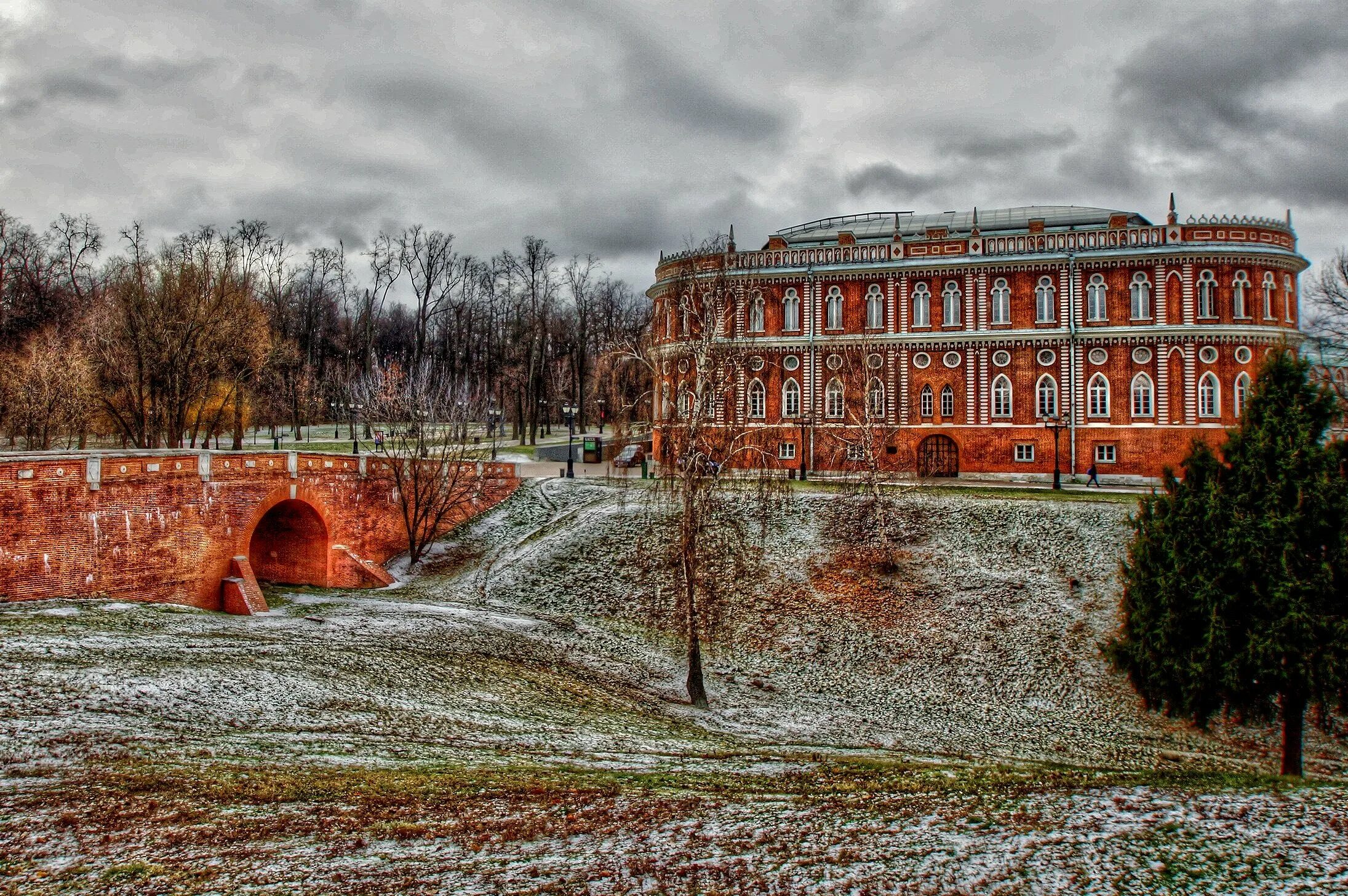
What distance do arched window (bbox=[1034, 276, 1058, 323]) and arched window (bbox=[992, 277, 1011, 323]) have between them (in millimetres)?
1118

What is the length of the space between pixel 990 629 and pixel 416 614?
588 inches

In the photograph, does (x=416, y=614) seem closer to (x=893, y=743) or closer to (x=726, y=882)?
(x=893, y=743)

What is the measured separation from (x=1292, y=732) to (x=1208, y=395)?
1070 inches

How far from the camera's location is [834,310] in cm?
3975

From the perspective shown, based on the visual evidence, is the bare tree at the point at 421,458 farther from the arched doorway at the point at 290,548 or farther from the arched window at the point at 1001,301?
the arched window at the point at 1001,301

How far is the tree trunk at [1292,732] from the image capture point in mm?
13359

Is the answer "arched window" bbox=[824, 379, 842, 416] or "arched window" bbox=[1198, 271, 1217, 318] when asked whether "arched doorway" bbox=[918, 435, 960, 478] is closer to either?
"arched window" bbox=[824, 379, 842, 416]

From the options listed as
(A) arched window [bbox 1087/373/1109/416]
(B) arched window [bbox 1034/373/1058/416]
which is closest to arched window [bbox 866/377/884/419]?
(B) arched window [bbox 1034/373/1058/416]

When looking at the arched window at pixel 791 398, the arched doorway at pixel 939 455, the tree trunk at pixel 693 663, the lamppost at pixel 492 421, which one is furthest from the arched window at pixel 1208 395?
the lamppost at pixel 492 421

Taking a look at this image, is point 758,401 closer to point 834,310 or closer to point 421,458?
point 834,310

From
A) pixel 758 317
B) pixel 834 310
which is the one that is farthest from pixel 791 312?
pixel 758 317

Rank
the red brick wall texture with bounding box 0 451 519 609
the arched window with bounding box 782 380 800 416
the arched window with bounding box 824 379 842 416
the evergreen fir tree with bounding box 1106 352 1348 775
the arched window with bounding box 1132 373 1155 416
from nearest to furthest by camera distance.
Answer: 1. the evergreen fir tree with bounding box 1106 352 1348 775
2. the red brick wall texture with bounding box 0 451 519 609
3. the arched window with bounding box 1132 373 1155 416
4. the arched window with bounding box 824 379 842 416
5. the arched window with bounding box 782 380 800 416

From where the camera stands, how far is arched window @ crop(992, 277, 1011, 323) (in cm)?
3816

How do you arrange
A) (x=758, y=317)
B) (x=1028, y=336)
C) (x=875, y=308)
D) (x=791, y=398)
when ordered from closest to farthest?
(x=758, y=317), (x=1028, y=336), (x=875, y=308), (x=791, y=398)
